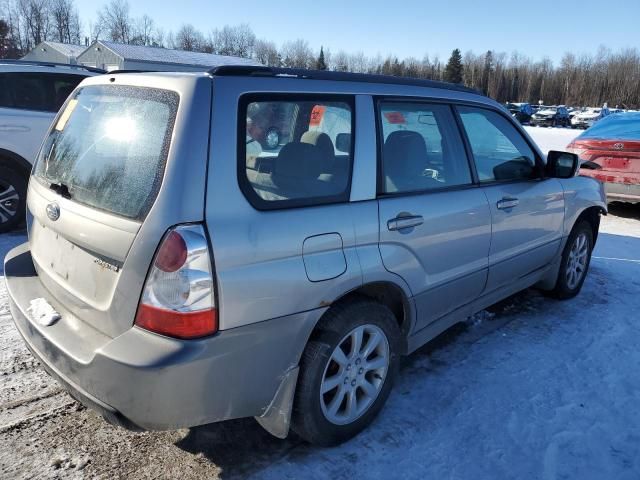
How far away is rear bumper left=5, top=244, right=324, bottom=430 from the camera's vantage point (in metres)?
1.88

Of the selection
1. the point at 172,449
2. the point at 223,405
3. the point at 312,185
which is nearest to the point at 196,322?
the point at 223,405

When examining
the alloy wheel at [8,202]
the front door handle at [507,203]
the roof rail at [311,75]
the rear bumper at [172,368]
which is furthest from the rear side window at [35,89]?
the front door handle at [507,203]

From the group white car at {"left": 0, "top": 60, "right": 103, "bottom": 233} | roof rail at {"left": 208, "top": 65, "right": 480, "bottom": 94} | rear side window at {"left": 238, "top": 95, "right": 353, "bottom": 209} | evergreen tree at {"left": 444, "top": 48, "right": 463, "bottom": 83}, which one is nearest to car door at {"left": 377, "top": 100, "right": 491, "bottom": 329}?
roof rail at {"left": 208, "top": 65, "right": 480, "bottom": 94}

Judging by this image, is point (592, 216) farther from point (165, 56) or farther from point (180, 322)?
point (165, 56)

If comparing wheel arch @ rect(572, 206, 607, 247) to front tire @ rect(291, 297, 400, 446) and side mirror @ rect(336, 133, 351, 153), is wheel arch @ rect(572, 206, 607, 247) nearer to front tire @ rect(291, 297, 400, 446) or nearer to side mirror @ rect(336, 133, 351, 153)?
front tire @ rect(291, 297, 400, 446)

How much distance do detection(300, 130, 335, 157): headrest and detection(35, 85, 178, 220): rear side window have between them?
26.2 inches

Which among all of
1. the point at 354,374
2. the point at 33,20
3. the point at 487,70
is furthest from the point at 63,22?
the point at 354,374

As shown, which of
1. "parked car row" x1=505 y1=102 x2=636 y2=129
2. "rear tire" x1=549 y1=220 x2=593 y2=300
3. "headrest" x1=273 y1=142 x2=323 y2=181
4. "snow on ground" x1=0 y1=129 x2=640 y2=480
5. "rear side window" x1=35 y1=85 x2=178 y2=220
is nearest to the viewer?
"rear side window" x1=35 y1=85 x2=178 y2=220

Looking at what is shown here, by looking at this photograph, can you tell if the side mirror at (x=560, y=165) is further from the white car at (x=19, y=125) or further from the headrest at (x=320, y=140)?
the white car at (x=19, y=125)

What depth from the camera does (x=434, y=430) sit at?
2.70m

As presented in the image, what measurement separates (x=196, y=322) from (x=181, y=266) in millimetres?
216

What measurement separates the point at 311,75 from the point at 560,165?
2388 mm

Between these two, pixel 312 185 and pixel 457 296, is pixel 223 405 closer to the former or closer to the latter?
pixel 312 185

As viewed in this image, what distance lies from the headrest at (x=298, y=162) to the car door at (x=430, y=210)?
376 millimetres
